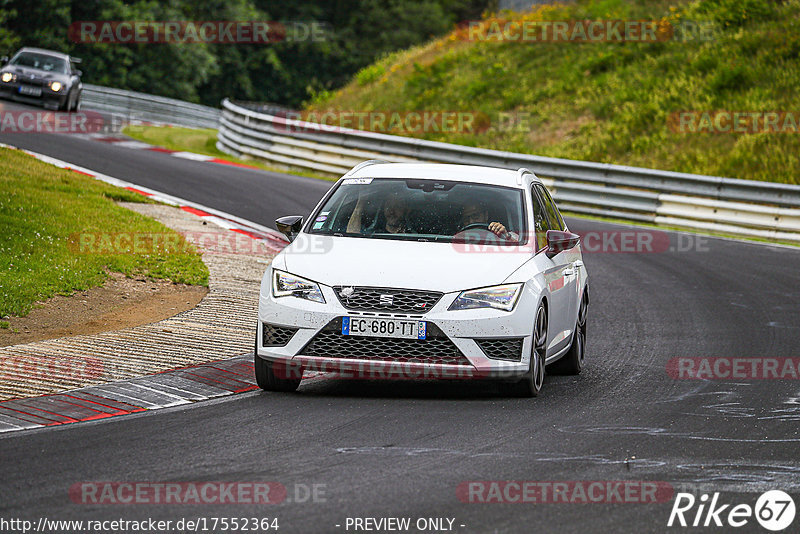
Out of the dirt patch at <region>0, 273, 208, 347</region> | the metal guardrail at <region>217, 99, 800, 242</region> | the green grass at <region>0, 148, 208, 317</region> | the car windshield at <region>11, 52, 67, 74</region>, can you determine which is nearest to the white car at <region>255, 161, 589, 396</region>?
the dirt patch at <region>0, 273, 208, 347</region>

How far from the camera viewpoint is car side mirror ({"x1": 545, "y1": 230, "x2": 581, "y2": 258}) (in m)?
9.61

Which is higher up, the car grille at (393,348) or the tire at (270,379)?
the car grille at (393,348)

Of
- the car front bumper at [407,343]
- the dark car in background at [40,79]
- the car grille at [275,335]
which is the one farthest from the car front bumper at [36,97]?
the car front bumper at [407,343]

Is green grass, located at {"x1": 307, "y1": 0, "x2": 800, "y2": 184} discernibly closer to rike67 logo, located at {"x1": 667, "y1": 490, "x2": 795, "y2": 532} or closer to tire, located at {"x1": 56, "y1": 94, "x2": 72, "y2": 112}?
tire, located at {"x1": 56, "y1": 94, "x2": 72, "y2": 112}

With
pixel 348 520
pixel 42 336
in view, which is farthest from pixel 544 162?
pixel 348 520

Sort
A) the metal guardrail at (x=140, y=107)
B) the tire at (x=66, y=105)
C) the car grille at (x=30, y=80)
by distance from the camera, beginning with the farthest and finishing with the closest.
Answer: the metal guardrail at (x=140, y=107)
the tire at (x=66, y=105)
the car grille at (x=30, y=80)

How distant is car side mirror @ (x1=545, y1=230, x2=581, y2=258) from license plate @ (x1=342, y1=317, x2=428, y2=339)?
1.64 m

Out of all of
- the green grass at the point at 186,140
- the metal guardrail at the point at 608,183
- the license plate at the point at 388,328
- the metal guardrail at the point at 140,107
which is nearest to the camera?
the license plate at the point at 388,328

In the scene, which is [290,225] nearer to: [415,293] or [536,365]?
[415,293]

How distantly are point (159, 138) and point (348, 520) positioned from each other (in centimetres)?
2962

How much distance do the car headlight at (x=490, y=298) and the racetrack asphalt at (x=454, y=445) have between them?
0.70 metres

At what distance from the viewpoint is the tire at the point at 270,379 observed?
8.83 m

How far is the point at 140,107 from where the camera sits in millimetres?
42219

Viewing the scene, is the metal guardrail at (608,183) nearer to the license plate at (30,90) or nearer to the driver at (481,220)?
the license plate at (30,90)
